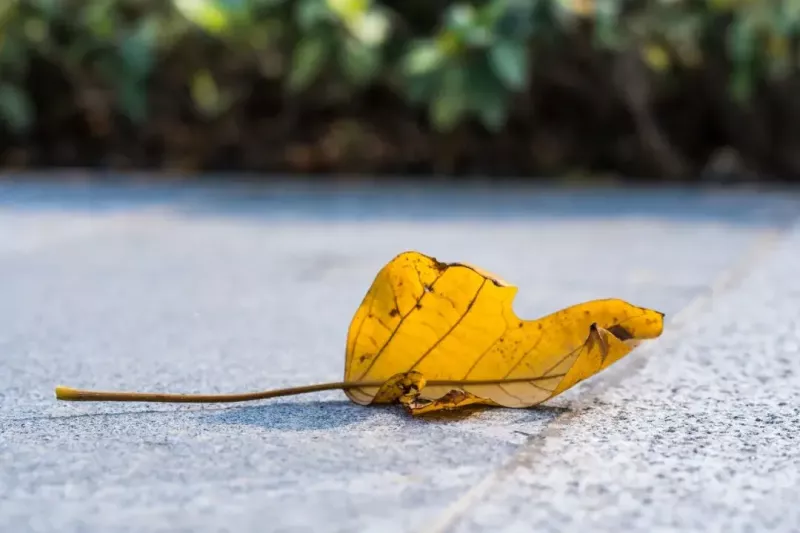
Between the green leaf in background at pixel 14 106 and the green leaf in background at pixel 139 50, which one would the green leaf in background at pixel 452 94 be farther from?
the green leaf in background at pixel 14 106

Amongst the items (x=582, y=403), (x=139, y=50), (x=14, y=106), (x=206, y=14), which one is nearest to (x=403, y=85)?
(x=206, y=14)

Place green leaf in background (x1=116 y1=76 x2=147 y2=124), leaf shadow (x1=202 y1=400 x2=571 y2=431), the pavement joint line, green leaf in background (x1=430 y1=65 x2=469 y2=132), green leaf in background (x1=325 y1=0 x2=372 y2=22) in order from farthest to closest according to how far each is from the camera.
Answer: green leaf in background (x1=116 y1=76 x2=147 y2=124), green leaf in background (x1=325 y1=0 x2=372 y2=22), green leaf in background (x1=430 y1=65 x2=469 y2=132), leaf shadow (x1=202 y1=400 x2=571 y2=431), the pavement joint line

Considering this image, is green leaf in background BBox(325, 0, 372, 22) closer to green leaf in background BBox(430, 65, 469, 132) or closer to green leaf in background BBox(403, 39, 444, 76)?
green leaf in background BBox(403, 39, 444, 76)

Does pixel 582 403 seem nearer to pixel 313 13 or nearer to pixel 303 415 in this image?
pixel 303 415

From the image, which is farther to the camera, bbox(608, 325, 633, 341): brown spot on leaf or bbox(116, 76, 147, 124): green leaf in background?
bbox(116, 76, 147, 124): green leaf in background

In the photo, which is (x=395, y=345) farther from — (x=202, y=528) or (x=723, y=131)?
(x=723, y=131)

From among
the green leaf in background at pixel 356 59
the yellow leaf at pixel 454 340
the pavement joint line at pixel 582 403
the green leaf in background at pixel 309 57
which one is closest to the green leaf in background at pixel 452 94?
the green leaf in background at pixel 356 59

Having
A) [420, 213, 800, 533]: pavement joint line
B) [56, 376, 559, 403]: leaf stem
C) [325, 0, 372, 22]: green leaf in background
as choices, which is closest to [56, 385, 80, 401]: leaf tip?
[56, 376, 559, 403]: leaf stem
